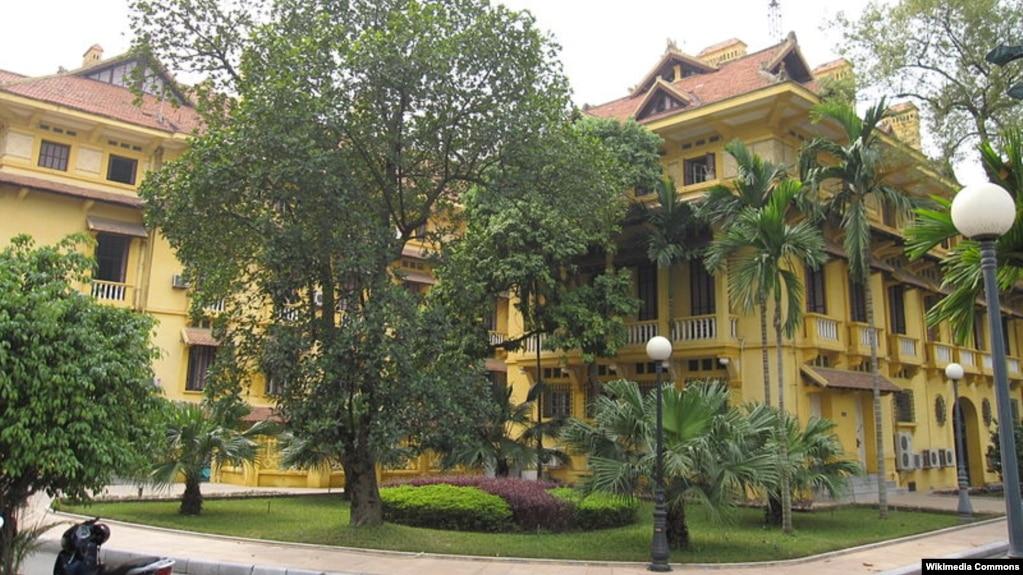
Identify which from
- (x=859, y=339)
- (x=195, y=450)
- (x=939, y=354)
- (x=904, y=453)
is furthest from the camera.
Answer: (x=939, y=354)

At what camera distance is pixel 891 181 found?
2670 cm

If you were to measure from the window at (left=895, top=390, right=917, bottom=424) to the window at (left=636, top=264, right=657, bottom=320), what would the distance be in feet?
28.3

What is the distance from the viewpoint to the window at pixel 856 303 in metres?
23.8

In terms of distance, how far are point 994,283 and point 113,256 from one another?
2573 centimetres

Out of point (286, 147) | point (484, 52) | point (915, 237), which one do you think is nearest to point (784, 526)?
point (915, 237)

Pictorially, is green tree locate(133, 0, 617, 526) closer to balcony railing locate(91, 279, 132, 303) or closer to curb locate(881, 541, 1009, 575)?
curb locate(881, 541, 1009, 575)

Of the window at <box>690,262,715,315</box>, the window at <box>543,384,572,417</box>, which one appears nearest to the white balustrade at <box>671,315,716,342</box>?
the window at <box>690,262,715,315</box>

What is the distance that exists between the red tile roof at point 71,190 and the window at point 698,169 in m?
17.0

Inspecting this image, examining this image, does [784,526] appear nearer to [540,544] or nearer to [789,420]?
[789,420]

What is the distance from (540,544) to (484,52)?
27.1ft

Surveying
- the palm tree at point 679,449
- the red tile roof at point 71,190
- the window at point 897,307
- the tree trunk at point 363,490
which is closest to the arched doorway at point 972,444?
the window at point 897,307

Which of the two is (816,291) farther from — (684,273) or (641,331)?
(641,331)

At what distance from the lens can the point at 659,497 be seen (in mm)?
11281

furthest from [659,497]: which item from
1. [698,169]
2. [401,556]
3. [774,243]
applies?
[698,169]
